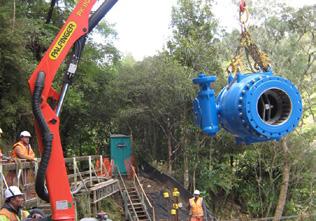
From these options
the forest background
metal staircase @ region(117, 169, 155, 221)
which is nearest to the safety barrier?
metal staircase @ region(117, 169, 155, 221)

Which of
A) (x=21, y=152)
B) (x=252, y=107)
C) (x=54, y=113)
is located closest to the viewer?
(x=252, y=107)

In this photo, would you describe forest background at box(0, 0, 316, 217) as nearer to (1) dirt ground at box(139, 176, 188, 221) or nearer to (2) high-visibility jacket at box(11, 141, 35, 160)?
(1) dirt ground at box(139, 176, 188, 221)

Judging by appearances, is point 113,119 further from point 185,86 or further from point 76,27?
point 76,27

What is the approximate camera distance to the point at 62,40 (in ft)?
14.1

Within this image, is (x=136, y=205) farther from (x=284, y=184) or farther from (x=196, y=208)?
(x=284, y=184)

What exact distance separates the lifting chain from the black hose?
1696mm

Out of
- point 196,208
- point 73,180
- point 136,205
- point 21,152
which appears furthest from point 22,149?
point 136,205

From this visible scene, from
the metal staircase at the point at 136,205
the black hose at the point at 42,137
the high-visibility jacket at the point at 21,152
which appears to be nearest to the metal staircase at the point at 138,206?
the metal staircase at the point at 136,205

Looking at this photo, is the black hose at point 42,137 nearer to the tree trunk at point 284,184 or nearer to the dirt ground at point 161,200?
the dirt ground at point 161,200

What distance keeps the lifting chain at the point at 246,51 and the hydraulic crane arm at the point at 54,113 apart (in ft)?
4.67

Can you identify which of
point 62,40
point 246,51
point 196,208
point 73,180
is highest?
point 62,40

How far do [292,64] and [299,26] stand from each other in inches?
72.9

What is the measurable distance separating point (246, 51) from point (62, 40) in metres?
1.76

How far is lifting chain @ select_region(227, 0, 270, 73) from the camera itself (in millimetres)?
4305
